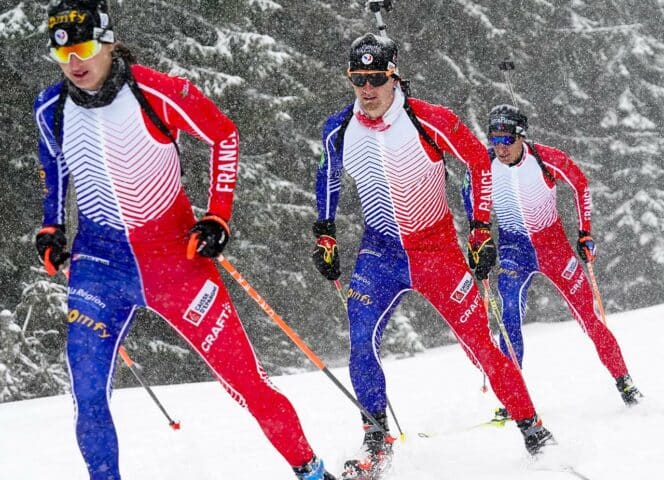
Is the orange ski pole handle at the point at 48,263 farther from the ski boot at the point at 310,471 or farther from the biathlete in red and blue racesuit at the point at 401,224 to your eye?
the biathlete in red and blue racesuit at the point at 401,224

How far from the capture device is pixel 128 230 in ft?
12.4

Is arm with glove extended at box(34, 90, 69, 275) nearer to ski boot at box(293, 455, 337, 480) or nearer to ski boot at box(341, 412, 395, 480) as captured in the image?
ski boot at box(293, 455, 337, 480)

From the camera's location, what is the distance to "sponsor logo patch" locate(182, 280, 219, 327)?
369cm

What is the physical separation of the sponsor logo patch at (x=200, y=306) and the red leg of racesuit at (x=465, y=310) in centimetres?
151

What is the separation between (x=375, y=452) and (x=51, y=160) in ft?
8.11

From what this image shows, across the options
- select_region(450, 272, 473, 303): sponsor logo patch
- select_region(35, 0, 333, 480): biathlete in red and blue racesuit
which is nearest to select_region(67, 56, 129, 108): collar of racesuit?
select_region(35, 0, 333, 480): biathlete in red and blue racesuit

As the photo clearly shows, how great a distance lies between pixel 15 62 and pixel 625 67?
15575 mm

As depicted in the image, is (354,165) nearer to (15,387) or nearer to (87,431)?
(87,431)

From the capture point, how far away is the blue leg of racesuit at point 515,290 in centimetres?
686

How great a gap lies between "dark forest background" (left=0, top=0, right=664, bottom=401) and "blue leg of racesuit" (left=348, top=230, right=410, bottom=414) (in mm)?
7402

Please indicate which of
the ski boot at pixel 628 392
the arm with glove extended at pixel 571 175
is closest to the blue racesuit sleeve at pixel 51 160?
the arm with glove extended at pixel 571 175

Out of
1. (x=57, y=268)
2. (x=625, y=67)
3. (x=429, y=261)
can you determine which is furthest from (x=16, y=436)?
(x=625, y=67)

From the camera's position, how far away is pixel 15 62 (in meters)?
12.6

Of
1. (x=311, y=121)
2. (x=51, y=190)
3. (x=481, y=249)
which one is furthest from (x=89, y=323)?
(x=311, y=121)
